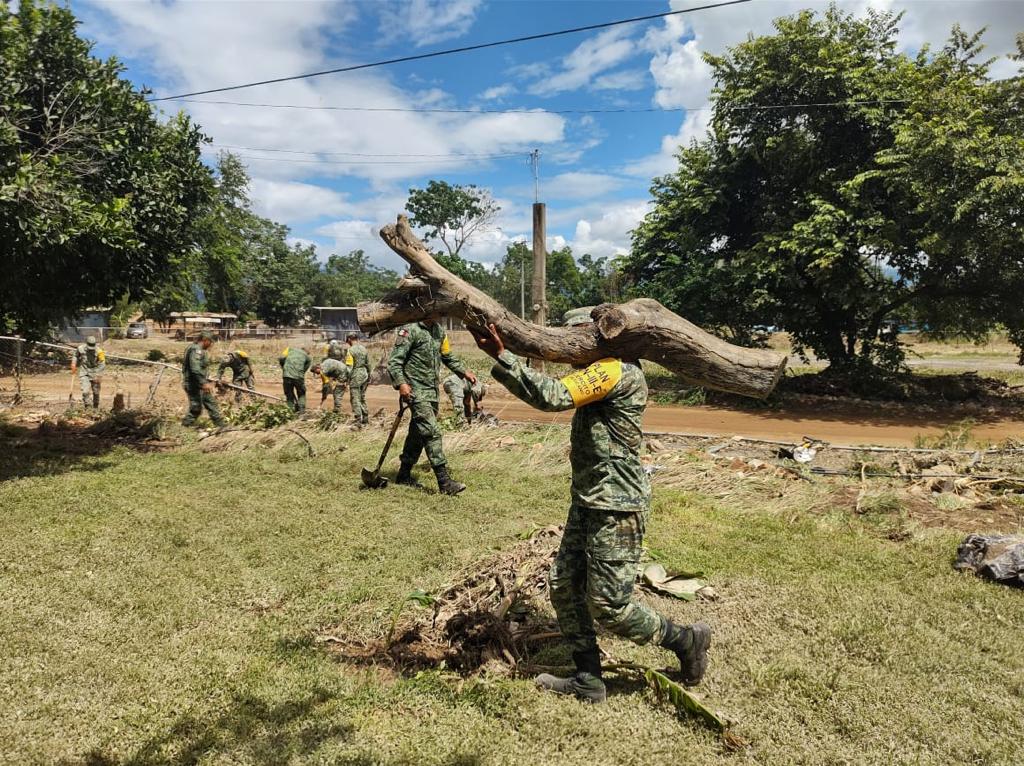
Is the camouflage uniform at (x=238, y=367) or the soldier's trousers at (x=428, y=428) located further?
the camouflage uniform at (x=238, y=367)

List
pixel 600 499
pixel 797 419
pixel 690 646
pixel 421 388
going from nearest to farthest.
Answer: pixel 600 499 < pixel 690 646 < pixel 421 388 < pixel 797 419

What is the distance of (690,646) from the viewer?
3352mm

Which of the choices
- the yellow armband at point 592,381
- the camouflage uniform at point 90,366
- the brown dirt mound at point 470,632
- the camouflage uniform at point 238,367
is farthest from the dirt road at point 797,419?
the yellow armband at point 592,381

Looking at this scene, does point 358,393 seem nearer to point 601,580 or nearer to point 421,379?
point 421,379

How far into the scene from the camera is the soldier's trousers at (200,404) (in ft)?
36.2

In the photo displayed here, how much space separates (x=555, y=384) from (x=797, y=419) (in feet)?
41.7

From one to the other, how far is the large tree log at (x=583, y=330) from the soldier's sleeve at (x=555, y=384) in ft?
0.70

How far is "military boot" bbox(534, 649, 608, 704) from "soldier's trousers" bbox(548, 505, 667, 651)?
0.06m

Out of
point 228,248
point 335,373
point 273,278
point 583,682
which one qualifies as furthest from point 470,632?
point 273,278

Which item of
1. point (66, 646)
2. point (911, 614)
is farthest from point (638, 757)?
point (66, 646)

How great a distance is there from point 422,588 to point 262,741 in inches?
69.4

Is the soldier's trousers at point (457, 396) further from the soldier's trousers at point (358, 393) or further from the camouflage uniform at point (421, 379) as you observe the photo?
the camouflage uniform at point (421, 379)

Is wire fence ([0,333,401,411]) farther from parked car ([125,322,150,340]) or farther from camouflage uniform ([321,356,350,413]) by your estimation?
parked car ([125,322,150,340])

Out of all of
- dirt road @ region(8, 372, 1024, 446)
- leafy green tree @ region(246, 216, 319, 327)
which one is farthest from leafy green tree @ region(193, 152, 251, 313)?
dirt road @ region(8, 372, 1024, 446)
